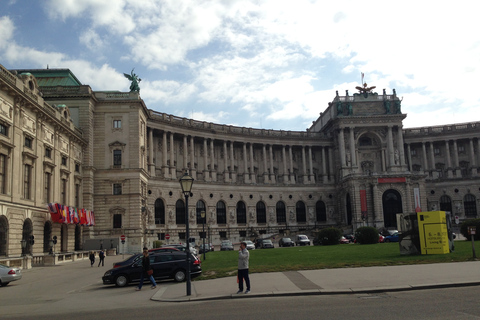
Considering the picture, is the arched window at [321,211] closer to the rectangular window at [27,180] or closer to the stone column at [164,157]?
the stone column at [164,157]

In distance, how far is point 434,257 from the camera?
101ft

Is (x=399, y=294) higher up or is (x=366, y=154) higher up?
(x=366, y=154)

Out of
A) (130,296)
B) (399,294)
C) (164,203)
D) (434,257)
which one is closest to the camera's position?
(399,294)

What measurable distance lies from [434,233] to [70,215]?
41062mm

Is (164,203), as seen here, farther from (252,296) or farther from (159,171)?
(252,296)

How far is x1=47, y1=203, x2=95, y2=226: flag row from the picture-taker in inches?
2032

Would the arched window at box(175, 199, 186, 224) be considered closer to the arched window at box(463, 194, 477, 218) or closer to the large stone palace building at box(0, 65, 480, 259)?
the large stone palace building at box(0, 65, 480, 259)

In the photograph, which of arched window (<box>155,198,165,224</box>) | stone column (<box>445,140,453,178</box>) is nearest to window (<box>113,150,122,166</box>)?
arched window (<box>155,198,165,224</box>)

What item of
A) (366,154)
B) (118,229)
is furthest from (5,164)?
(366,154)

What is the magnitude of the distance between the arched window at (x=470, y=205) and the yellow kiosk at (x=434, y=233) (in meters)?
72.7

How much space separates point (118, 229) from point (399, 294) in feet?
175

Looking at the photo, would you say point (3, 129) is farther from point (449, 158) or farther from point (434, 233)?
point (449, 158)

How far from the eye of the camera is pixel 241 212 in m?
92.6

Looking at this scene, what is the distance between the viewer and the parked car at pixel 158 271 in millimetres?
27155
